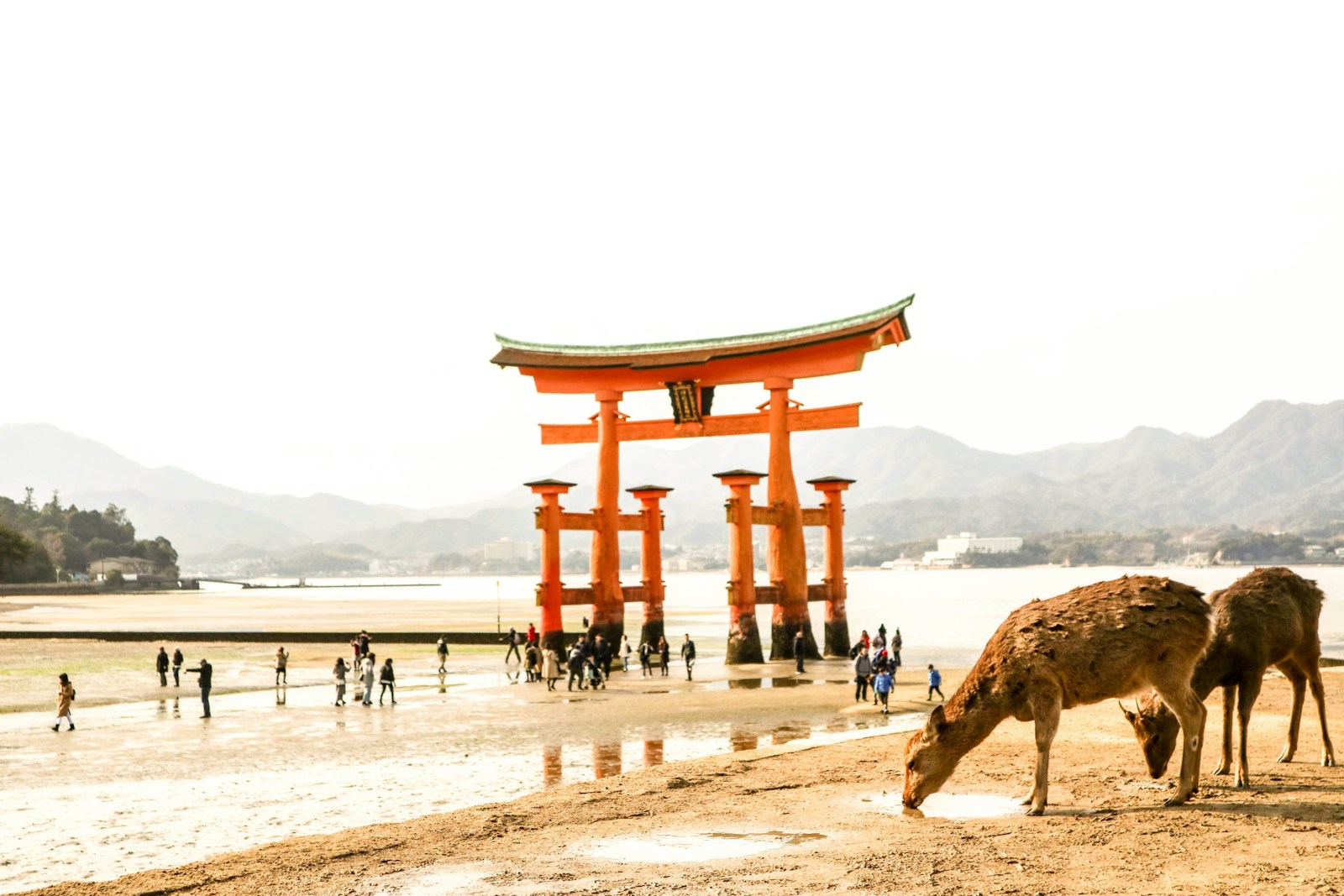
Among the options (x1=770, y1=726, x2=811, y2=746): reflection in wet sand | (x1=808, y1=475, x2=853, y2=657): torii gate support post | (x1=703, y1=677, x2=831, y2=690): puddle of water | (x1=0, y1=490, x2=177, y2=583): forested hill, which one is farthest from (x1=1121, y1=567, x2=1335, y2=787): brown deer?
(x1=0, y1=490, x2=177, y2=583): forested hill

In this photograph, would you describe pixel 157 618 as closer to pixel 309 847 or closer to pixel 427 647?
pixel 427 647

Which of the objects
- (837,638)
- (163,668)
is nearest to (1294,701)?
(837,638)

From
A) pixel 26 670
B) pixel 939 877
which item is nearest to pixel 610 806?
pixel 939 877

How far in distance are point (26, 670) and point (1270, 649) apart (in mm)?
38682

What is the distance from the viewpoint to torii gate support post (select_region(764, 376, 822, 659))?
4006 centimetres

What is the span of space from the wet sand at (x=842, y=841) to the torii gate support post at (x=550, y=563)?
2197 centimetres

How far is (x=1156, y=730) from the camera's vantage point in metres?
13.4

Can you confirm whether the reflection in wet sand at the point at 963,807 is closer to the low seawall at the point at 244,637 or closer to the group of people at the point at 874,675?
the group of people at the point at 874,675

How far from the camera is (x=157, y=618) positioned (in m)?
76.4

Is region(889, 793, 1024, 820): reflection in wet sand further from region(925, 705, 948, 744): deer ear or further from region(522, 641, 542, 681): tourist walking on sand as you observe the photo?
region(522, 641, 542, 681): tourist walking on sand

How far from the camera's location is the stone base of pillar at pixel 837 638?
42.4 m

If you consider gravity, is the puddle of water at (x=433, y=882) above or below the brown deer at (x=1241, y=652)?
below

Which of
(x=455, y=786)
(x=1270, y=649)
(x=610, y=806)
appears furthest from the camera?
(x=455, y=786)

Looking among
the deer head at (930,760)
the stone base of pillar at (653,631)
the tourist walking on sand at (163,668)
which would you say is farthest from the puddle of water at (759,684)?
the deer head at (930,760)
